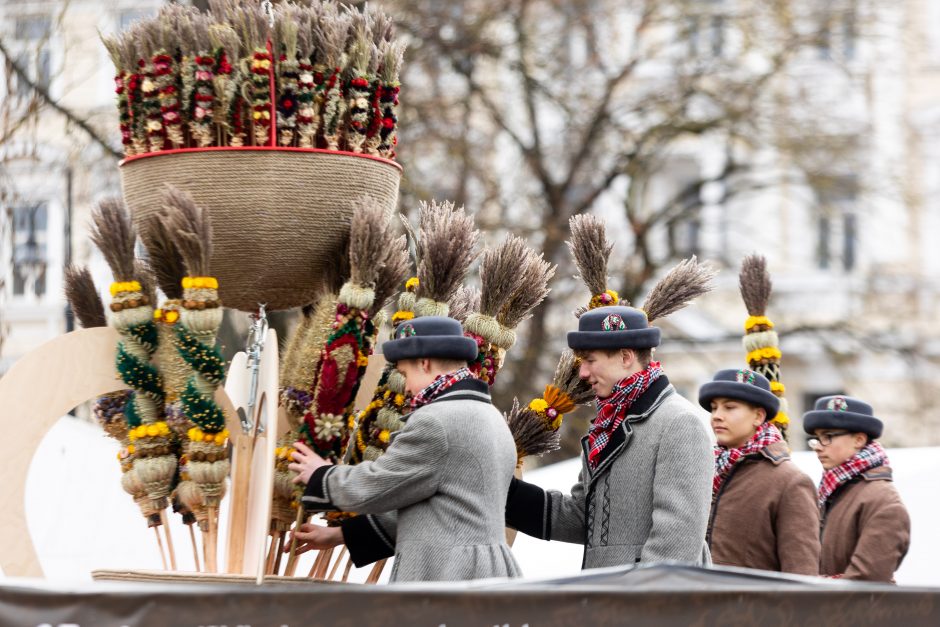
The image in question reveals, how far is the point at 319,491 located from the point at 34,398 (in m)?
0.90

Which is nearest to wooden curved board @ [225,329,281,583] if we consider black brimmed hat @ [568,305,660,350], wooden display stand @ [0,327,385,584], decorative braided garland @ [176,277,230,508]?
wooden display stand @ [0,327,385,584]

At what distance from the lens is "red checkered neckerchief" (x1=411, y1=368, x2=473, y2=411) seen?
3875 mm

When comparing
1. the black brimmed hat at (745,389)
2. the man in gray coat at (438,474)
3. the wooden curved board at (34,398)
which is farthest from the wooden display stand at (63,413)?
the black brimmed hat at (745,389)

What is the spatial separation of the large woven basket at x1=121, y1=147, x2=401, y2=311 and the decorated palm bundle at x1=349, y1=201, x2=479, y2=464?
0.70 feet

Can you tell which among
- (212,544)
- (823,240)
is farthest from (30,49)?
(823,240)

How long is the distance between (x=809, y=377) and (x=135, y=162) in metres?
15.8

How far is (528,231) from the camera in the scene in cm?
1276

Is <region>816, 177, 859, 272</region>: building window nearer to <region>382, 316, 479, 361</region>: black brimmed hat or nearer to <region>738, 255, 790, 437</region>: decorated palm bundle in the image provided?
<region>738, 255, 790, 437</region>: decorated palm bundle

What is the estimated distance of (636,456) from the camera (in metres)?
4.07

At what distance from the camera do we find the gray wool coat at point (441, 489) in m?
3.77

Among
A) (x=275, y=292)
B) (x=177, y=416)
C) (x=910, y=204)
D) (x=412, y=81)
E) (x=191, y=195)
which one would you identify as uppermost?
(x=412, y=81)

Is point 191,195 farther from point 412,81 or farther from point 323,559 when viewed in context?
point 412,81

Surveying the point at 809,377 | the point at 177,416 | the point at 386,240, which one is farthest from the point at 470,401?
the point at 809,377

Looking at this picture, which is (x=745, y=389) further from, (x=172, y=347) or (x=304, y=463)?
(x=172, y=347)
